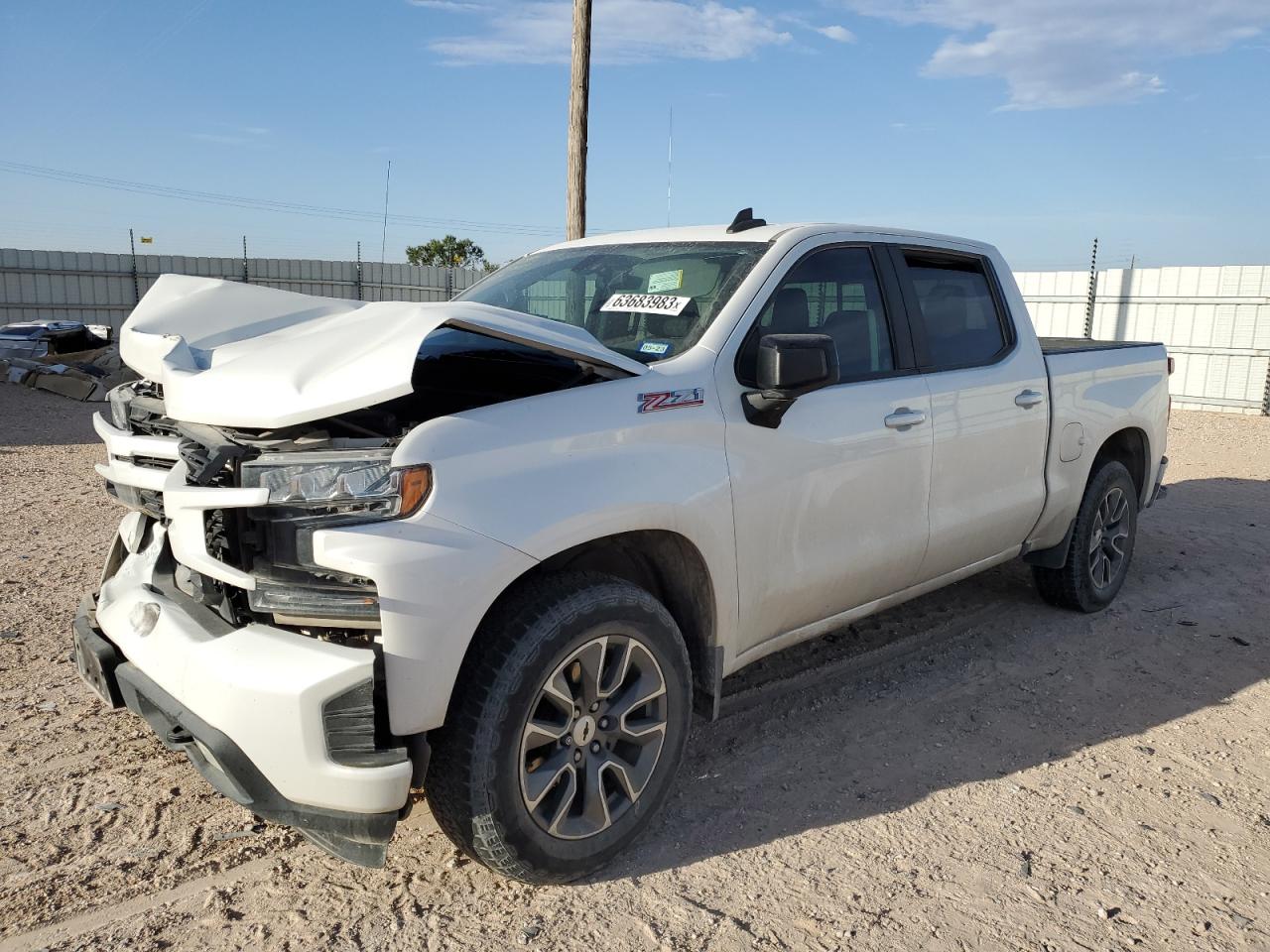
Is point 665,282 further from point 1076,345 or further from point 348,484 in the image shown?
point 1076,345

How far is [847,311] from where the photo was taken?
3879mm

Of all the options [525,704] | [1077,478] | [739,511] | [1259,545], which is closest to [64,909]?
[525,704]

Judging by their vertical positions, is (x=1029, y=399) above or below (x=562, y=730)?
above

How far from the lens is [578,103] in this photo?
12.6m

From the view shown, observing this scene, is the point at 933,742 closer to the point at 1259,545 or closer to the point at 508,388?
the point at 508,388

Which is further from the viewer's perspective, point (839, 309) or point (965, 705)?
point (965, 705)

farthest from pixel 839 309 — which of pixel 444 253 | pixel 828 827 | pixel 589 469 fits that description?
pixel 444 253

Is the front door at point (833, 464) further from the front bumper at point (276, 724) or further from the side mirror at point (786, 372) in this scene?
the front bumper at point (276, 724)

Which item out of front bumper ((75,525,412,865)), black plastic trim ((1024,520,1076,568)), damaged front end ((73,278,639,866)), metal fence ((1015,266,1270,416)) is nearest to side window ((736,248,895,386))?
damaged front end ((73,278,639,866))

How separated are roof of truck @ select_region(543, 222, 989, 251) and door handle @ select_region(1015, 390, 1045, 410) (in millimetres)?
754

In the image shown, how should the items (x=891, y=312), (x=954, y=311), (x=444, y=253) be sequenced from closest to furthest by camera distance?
(x=891, y=312) < (x=954, y=311) < (x=444, y=253)

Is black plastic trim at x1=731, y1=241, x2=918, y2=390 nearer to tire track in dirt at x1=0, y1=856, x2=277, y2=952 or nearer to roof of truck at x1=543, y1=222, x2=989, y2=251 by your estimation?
roof of truck at x1=543, y1=222, x2=989, y2=251

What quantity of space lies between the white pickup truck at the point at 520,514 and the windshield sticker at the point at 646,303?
18mm

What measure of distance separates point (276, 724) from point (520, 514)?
30.5 inches
